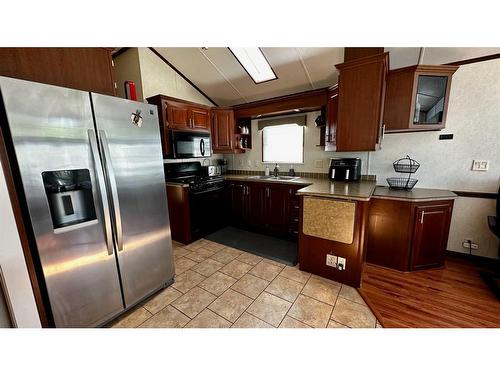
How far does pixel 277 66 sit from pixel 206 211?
2.41m

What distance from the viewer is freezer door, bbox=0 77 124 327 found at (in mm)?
1038

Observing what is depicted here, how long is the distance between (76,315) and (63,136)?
1184 mm

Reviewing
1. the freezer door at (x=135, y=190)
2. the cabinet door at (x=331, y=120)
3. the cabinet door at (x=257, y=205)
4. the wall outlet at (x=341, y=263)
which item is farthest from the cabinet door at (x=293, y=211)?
the freezer door at (x=135, y=190)

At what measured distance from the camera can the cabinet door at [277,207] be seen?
114 inches

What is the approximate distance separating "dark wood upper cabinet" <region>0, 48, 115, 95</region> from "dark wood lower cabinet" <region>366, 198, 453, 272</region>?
9.42 feet

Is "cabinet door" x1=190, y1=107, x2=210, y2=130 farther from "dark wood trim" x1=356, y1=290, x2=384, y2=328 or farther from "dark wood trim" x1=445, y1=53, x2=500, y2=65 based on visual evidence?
"dark wood trim" x1=445, y1=53, x2=500, y2=65

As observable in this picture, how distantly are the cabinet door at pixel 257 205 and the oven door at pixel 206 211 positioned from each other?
54 centimetres

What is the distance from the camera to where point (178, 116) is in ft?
9.50

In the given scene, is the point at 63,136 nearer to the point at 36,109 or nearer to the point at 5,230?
the point at 36,109

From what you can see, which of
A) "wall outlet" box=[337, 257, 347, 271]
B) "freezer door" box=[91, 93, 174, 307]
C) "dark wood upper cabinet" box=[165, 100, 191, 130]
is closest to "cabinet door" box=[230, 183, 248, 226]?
"dark wood upper cabinet" box=[165, 100, 191, 130]

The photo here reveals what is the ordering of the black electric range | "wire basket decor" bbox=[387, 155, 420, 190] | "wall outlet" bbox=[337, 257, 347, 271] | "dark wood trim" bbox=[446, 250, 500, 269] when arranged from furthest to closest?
the black electric range → "wire basket decor" bbox=[387, 155, 420, 190] → "dark wood trim" bbox=[446, 250, 500, 269] → "wall outlet" bbox=[337, 257, 347, 271]

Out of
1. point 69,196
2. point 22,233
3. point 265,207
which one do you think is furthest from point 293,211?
point 22,233
